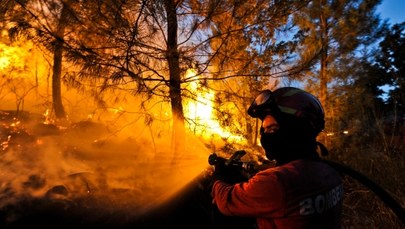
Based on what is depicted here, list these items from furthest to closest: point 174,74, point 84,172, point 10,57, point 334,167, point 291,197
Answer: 1. point 10,57
2. point 84,172
3. point 174,74
4. point 334,167
5. point 291,197

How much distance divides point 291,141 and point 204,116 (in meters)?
3.58

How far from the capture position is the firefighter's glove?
7.36ft

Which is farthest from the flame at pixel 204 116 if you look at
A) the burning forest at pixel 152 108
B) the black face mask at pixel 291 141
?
the black face mask at pixel 291 141

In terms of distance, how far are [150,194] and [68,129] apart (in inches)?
121

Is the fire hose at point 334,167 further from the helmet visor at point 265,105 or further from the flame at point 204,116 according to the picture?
the flame at point 204,116

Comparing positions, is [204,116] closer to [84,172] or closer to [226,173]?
[84,172]

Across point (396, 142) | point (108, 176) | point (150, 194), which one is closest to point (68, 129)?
point (108, 176)

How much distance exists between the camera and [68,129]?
7.76m

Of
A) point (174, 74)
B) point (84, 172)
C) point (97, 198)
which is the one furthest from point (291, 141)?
point (84, 172)

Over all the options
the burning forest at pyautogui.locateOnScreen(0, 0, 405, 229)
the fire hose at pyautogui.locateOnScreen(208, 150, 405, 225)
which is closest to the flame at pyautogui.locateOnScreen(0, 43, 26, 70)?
the burning forest at pyautogui.locateOnScreen(0, 0, 405, 229)

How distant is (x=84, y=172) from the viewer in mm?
5539

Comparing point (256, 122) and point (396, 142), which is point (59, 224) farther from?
point (396, 142)

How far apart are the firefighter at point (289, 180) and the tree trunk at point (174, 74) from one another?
9.48ft

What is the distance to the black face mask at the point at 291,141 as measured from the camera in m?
1.99
